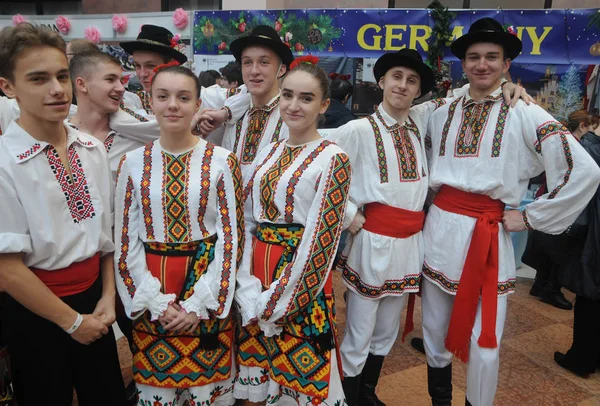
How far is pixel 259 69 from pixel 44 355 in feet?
4.92

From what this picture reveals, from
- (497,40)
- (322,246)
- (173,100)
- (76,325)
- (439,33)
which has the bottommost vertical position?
(76,325)

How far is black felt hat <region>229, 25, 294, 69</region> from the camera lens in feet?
6.87

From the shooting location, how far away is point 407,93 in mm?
2043

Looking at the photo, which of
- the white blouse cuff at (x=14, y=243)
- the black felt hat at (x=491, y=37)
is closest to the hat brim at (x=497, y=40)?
the black felt hat at (x=491, y=37)

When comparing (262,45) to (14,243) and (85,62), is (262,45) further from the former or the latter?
(14,243)

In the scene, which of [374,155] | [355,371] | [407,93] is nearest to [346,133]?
[374,155]

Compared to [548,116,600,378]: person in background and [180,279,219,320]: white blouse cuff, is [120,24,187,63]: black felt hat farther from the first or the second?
[548,116,600,378]: person in background

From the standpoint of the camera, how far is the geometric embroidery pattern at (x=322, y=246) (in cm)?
162

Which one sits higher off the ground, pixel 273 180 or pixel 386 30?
pixel 386 30

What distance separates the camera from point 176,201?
163cm

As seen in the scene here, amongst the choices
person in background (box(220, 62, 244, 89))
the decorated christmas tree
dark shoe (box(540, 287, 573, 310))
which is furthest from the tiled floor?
person in background (box(220, 62, 244, 89))

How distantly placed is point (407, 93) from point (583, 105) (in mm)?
3181

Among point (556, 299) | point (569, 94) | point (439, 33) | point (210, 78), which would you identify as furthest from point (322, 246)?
point (569, 94)

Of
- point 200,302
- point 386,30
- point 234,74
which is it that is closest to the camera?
point 200,302
